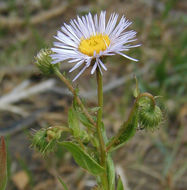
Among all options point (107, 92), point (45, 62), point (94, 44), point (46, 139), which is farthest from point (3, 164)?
point (107, 92)

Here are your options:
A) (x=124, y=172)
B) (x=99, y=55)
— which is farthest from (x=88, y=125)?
(x=124, y=172)

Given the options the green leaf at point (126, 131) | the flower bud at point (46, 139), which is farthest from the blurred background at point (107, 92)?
the flower bud at point (46, 139)

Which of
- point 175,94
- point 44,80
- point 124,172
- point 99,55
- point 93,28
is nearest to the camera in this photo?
point 99,55

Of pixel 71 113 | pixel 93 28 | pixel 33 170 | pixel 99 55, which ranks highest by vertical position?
pixel 93 28

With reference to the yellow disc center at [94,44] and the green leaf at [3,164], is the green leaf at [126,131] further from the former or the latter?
the green leaf at [3,164]

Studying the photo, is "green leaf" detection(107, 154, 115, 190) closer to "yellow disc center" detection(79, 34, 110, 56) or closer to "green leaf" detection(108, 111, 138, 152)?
"green leaf" detection(108, 111, 138, 152)

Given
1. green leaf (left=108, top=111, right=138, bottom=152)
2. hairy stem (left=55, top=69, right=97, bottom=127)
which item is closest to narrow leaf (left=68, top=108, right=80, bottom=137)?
hairy stem (left=55, top=69, right=97, bottom=127)

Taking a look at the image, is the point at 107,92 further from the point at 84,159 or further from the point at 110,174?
the point at 84,159

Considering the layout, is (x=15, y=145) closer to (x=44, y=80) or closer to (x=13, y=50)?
(x=44, y=80)
